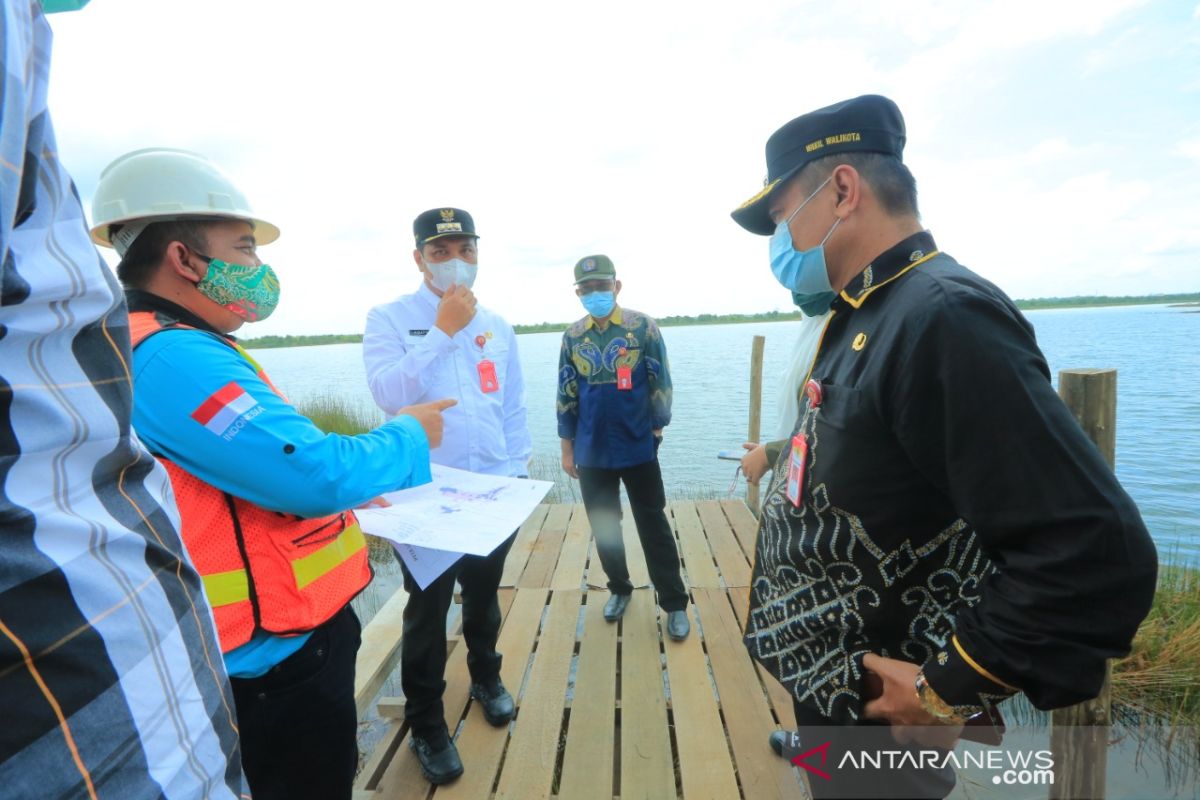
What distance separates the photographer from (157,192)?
1260 millimetres

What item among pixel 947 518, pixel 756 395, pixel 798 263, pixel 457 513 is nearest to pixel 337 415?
pixel 756 395

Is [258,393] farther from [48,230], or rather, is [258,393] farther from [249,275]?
[48,230]

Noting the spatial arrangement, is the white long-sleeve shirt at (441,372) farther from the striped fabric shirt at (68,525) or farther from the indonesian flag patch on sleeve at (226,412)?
the striped fabric shirt at (68,525)

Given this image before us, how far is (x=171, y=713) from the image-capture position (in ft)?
2.36

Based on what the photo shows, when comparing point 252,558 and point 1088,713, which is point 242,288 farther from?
point 1088,713

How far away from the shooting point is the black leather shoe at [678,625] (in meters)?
3.33

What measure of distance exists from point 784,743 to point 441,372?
207 centimetres

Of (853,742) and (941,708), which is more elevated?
(941,708)

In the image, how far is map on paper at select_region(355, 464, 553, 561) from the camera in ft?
5.55

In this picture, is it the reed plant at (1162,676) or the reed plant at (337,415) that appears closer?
the reed plant at (1162,676)

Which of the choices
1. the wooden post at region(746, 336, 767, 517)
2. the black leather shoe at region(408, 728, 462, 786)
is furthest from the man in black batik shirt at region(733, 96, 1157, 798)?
the wooden post at region(746, 336, 767, 517)

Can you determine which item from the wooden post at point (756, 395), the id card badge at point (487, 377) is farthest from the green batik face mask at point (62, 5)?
the wooden post at point (756, 395)

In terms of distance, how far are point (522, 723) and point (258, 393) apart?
2116 millimetres

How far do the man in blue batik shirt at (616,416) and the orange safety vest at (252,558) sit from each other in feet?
7.24
